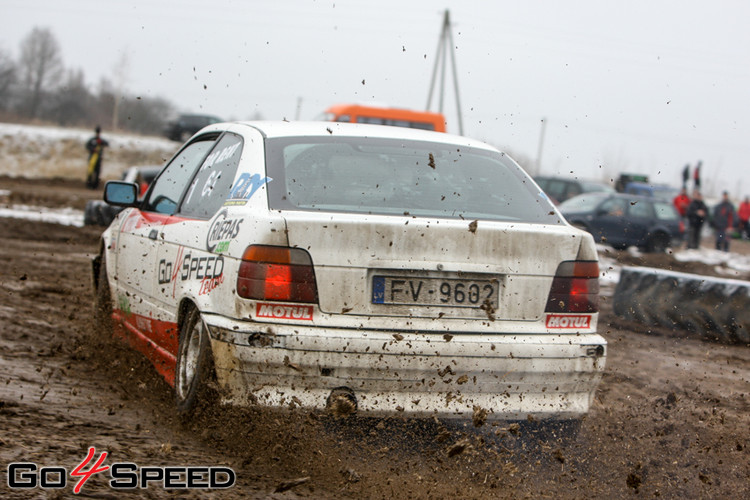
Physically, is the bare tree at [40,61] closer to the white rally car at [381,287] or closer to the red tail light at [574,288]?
the white rally car at [381,287]

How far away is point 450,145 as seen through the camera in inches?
184

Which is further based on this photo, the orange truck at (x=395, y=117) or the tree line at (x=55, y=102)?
the tree line at (x=55, y=102)

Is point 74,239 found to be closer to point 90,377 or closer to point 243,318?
point 90,377

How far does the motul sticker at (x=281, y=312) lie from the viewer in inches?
146

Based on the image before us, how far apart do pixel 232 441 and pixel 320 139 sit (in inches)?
58.4

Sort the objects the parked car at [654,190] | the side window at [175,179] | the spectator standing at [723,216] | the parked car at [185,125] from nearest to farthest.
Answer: the side window at [175,179] → the spectator standing at [723,216] → the parked car at [654,190] → the parked car at [185,125]

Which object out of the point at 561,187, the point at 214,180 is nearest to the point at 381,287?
the point at 214,180

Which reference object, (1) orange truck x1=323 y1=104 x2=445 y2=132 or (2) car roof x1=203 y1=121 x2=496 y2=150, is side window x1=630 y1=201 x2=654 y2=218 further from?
(2) car roof x1=203 y1=121 x2=496 y2=150

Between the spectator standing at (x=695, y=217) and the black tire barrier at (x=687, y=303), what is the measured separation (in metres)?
15.1

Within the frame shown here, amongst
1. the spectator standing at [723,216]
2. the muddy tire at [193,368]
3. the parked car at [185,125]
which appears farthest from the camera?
the parked car at [185,125]

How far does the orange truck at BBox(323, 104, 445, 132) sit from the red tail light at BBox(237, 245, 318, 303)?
14.4 metres

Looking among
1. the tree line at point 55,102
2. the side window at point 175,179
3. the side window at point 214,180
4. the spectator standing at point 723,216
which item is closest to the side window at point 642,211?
the spectator standing at point 723,216

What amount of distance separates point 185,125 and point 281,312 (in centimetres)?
3801

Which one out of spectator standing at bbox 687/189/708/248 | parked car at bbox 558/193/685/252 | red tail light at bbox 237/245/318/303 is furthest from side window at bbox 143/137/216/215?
spectator standing at bbox 687/189/708/248
